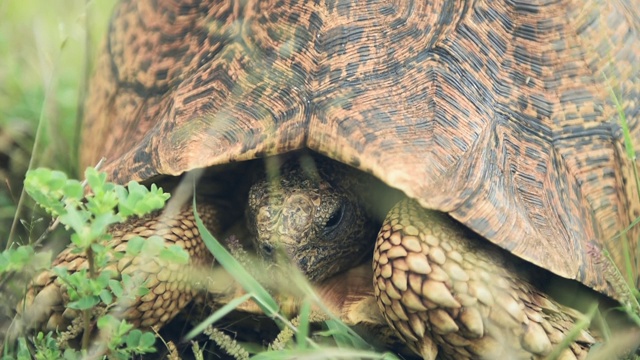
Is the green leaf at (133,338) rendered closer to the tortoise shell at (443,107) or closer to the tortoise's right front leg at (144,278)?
the tortoise's right front leg at (144,278)

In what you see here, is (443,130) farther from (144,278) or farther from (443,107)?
(144,278)

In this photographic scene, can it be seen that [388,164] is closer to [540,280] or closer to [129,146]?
[540,280]

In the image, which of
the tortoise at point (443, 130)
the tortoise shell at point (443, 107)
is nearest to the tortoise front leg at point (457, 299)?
the tortoise at point (443, 130)

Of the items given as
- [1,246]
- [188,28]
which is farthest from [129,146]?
[1,246]

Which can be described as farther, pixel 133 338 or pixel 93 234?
pixel 133 338

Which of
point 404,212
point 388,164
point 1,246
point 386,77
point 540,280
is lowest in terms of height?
point 1,246

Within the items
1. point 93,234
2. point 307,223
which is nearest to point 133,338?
point 93,234
